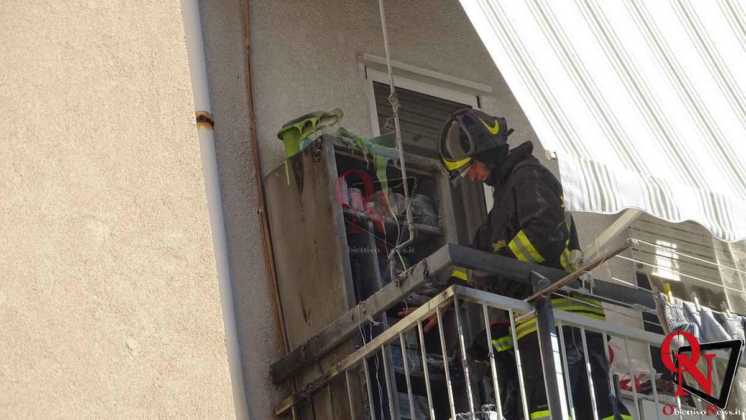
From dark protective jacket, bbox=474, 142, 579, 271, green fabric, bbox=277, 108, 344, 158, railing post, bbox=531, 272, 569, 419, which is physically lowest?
railing post, bbox=531, 272, 569, 419

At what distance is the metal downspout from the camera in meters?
7.98

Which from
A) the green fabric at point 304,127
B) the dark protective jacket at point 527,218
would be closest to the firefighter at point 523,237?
the dark protective jacket at point 527,218

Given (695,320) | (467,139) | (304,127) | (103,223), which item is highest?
(304,127)

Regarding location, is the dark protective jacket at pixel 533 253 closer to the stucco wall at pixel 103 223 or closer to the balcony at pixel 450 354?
the balcony at pixel 450 354

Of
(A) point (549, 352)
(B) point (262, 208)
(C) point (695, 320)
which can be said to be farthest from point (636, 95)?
(B) point (262, 208)

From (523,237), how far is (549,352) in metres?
0.79

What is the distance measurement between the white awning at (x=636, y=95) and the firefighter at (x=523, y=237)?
825 mm

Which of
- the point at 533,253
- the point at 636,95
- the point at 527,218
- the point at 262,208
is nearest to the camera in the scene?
the point at 636,95

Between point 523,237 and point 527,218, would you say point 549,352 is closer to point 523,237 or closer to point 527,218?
point 523,237

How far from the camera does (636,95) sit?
297 inches

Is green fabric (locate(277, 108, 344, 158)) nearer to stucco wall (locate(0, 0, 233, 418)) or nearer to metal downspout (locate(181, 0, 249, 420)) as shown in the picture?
metal downspout (locate(181, 0, 249, 420))

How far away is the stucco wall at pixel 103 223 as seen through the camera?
7316 mm

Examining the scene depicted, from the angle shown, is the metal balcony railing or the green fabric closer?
the metal balcony railing

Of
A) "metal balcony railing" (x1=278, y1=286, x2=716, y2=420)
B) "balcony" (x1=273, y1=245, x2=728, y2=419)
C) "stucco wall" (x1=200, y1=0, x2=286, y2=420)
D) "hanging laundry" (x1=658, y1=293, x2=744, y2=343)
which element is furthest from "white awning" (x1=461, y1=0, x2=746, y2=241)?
"stucco wall" (x1=200, y1=0, x2=286, y2=420)
